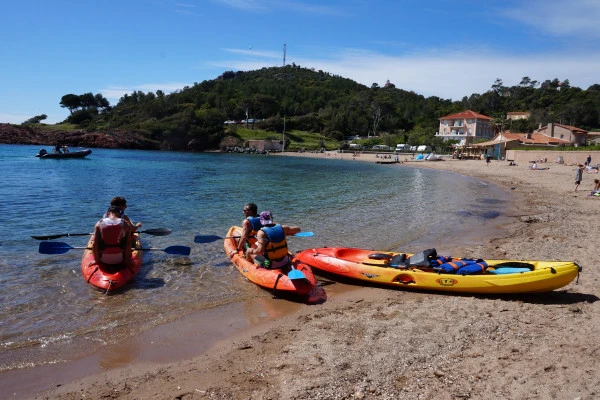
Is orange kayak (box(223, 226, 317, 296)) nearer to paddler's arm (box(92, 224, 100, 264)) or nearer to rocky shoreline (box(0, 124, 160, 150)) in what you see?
paddler's arm (box(92, 224, 100, 264))

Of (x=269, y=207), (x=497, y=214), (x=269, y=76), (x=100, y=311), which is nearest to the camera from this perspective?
(x=100, y=311)

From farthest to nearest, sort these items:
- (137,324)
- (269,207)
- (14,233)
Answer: (269,207) → (14,233) → (137,324)

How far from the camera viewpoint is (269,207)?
19562 millimetres

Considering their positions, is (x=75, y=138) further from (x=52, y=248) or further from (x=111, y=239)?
(x=111, y=239)

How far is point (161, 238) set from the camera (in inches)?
500

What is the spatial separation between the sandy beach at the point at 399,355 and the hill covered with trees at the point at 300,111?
279 feet

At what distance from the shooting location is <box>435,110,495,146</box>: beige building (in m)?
89.4

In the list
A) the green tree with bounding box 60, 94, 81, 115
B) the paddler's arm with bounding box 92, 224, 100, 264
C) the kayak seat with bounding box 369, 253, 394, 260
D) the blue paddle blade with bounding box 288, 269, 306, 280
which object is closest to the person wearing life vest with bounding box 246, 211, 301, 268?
the blue paddle blade with bounding box 288, 269, 306, 280

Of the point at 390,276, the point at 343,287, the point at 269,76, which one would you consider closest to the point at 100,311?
the point at 343,287

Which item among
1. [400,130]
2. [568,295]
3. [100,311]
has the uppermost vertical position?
[400,130]

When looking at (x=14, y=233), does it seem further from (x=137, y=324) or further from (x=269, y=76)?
(x=269, y=76)

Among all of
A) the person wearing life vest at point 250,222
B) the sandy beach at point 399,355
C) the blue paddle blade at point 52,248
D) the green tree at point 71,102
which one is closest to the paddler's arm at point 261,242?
the person wearing life vest at point 250,222

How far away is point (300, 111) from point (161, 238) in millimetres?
115885

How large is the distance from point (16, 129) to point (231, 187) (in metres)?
93.6
